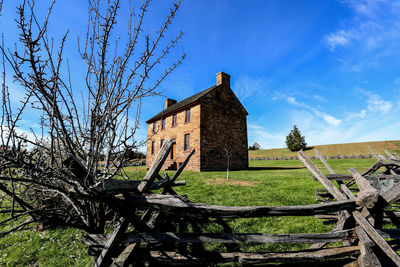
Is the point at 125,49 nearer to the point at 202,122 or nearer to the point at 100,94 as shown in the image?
the point at 100,94

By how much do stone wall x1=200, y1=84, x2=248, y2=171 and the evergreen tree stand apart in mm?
43607

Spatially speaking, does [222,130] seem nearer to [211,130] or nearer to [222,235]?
[211,130]

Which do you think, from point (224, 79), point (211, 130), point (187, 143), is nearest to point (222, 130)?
point (211, 130)

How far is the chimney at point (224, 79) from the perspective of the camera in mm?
18672

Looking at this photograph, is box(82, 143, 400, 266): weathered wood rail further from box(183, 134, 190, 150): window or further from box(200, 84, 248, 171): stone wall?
box(183, 134, 190, 150): window

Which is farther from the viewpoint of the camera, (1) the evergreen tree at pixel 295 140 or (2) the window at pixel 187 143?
(1) the evergreen tree at pixel 295 140

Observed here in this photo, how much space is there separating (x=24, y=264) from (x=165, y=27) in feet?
17.1

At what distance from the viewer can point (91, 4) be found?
201 cm

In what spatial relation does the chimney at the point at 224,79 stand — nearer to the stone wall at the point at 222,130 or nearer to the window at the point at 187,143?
the stone wall at the point at 222,130

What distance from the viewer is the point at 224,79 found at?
746 inches

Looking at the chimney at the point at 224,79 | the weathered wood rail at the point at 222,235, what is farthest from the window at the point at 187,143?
the weathered wood rail at the point at 222,235

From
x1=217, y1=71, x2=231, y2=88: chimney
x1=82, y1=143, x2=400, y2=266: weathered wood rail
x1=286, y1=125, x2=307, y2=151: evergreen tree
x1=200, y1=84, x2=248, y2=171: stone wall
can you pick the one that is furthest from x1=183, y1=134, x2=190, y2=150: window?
x1=286, y1=125, x2=307, y2=151: evergreen tree

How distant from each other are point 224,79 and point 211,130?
600 cm

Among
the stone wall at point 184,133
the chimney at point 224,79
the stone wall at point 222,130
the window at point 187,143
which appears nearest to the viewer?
the stone wall at point 184,133
